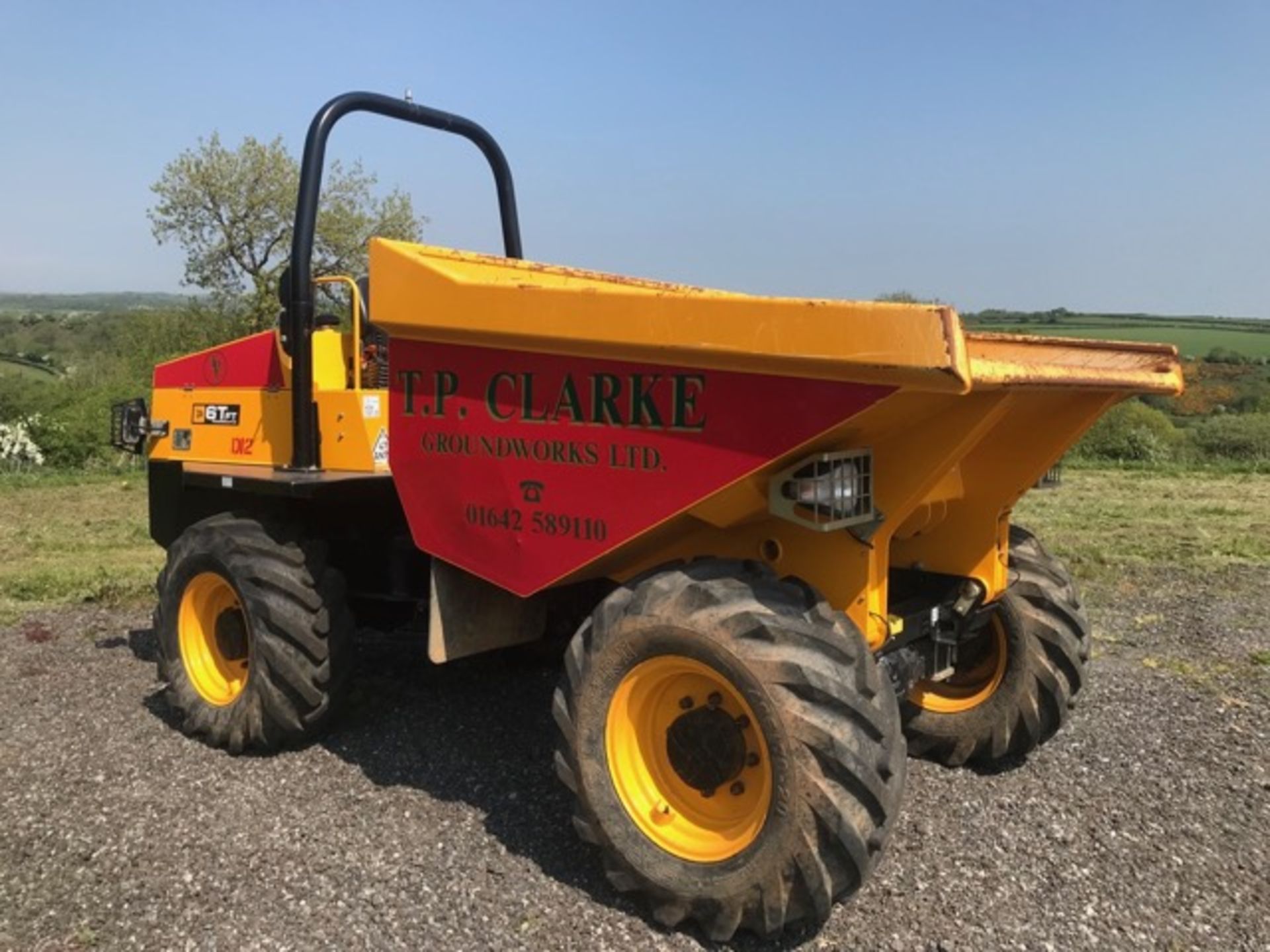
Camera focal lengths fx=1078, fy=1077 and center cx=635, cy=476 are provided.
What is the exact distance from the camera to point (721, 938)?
320 cm

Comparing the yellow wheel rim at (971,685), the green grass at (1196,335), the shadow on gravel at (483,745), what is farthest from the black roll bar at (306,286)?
the green grass at (1196,335)

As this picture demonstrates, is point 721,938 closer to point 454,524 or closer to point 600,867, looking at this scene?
point 600,867

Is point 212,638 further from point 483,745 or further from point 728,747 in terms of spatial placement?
point 728,747

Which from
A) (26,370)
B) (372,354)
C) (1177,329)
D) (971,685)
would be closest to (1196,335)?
(1177,329)

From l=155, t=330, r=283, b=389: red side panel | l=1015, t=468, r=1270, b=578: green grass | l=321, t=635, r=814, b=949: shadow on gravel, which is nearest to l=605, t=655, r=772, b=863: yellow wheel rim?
l=321, t=635, r=814, b=949: shadow on gravel

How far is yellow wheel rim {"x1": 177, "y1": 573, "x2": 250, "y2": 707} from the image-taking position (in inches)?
198

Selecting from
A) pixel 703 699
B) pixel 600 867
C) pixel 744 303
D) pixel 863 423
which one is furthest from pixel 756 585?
pixel 600 867

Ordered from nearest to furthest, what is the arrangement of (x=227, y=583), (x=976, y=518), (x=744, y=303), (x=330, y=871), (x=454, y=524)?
(x=744, y=303)
(x=330, y=871)
(x=454, y=524)
(x=976, y=518)
(x=227, y=583)

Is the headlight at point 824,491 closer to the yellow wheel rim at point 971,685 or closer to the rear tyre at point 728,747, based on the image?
the rear tyre at point 728,747

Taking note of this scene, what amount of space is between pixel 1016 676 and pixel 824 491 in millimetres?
1895

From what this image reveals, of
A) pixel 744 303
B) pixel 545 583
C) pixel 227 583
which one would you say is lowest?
pixel 227 583

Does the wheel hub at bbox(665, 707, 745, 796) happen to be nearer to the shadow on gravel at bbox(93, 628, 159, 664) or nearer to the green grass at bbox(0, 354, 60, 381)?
the shadow on gravel at bbox(93, 628, 159, 664)

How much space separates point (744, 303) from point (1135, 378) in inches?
67.1

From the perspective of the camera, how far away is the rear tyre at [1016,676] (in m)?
4.49
